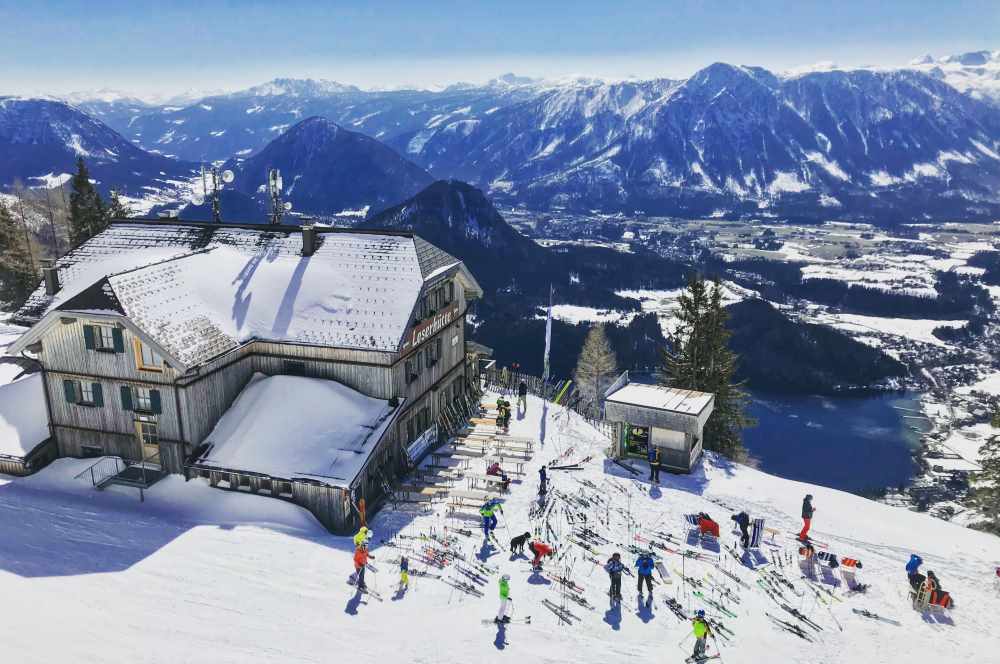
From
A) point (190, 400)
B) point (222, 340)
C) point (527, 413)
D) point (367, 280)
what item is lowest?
point (527, 413)

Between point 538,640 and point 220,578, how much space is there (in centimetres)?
1159

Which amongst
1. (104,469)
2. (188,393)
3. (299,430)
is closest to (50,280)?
(104,469)

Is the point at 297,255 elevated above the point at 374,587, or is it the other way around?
the point at 297,255

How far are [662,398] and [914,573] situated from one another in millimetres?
14597

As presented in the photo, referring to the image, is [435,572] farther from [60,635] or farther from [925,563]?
[925,563]

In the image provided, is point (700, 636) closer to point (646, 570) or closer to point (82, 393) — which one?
point (646, 570)

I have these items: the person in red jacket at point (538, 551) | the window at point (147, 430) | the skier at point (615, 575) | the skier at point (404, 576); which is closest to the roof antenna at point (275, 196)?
the window at point (147, 430)

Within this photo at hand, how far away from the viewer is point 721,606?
23.4 meters

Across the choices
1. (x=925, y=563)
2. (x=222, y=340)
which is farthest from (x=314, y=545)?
(x=925, y=563)

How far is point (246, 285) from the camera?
36.4m

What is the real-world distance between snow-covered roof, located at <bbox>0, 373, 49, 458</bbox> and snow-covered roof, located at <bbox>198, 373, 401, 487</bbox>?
9289 millimetres

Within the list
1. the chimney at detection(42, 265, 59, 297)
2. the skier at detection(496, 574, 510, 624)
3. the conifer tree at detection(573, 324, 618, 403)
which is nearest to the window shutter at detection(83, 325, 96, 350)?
the chimney at detection(42, 265, 59, 297)

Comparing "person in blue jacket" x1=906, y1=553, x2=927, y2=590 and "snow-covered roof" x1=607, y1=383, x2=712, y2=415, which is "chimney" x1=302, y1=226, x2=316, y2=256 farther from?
"person in blue jacket" x1=906, y1=553, x2=927, y2=590

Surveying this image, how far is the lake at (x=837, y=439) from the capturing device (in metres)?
98.9
